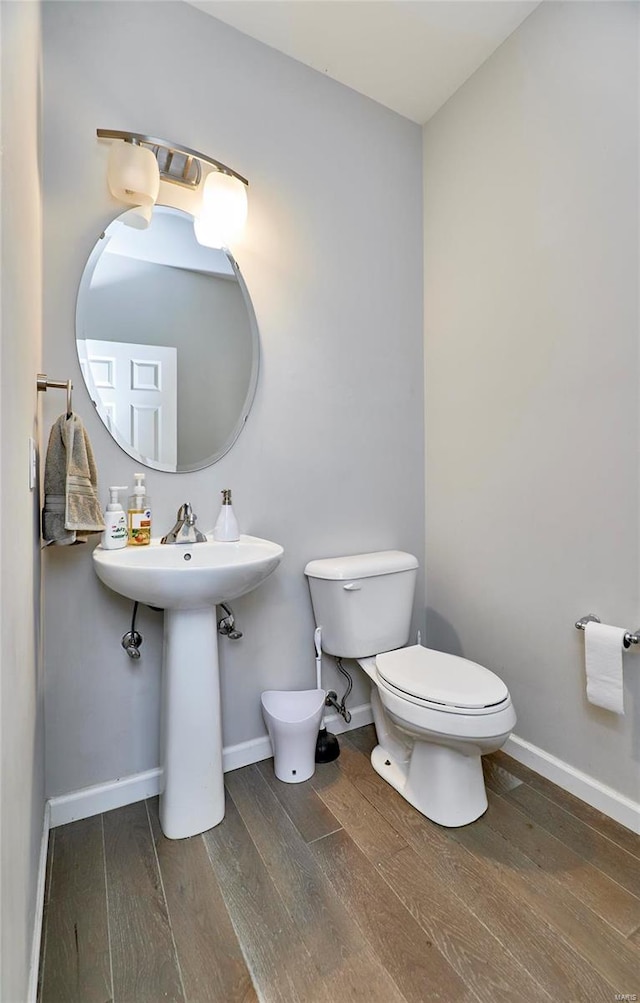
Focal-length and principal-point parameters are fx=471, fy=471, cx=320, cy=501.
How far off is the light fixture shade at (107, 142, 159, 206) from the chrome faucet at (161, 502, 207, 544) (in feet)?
3.18

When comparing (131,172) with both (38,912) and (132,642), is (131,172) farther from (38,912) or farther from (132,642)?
(38,912)

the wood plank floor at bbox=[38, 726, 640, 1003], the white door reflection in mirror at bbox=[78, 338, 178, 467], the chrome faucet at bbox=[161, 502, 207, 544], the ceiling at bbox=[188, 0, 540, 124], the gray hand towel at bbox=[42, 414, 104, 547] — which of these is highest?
the ceiling at bbox=[188, 0, 540, 124]

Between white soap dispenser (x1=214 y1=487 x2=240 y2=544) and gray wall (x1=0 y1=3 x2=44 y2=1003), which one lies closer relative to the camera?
gray wall (x1=0 y1=3 x2=44 y2=1003)

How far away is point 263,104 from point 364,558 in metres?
1.71

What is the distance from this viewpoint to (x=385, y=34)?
1688 mm

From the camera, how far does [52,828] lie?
1399 mm

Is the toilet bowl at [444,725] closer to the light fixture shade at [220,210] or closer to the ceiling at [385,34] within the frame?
the light fixture shade at [220,210]

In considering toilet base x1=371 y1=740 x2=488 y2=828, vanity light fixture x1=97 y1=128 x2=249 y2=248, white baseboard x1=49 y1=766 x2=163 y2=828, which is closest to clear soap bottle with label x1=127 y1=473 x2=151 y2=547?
white baseboard x1=49 y1=766 x2=163 y2=828

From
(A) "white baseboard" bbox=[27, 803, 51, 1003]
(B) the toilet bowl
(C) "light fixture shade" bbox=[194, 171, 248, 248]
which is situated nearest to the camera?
(A) "white baseboard" bbox=[27, 803, 51, 1003]

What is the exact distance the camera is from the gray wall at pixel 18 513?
673mm

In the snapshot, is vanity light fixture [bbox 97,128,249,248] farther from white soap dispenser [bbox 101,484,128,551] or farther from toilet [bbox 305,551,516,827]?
toilet [bbox 305,551,516,827]

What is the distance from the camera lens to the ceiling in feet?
5.21

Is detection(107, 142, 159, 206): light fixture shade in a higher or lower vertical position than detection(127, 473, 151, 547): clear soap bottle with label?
higher

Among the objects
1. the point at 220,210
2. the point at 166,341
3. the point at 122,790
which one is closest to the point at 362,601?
the point at 122,790
